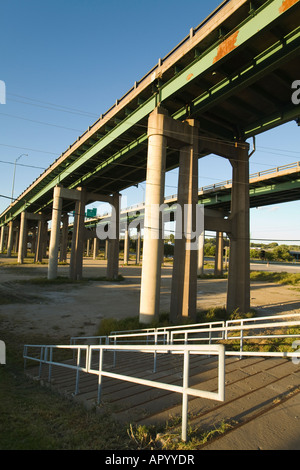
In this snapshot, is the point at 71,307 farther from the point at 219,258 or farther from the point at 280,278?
the point at 219,258

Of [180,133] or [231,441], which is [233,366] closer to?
[231,441]

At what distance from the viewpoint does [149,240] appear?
12.8 m

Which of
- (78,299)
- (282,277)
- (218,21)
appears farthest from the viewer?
(282,277)

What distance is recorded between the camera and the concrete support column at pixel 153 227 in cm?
1270

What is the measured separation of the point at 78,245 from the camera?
32281mm

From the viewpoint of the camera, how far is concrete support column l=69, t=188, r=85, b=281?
3184 centimetres

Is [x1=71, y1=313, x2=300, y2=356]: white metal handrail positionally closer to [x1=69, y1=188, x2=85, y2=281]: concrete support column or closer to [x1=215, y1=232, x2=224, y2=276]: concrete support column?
[x1=69, y1=188, x2=85, y2=281]: concrete support column

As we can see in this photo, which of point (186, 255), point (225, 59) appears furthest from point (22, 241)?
point (225, 59)

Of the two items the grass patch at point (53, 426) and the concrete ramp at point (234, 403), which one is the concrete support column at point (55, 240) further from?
the concrete ramp at point (234, 403)

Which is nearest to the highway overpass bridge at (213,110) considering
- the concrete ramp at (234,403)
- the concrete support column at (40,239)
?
the concrete ramp at (234,403)

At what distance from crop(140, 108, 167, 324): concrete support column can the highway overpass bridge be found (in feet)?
0.15

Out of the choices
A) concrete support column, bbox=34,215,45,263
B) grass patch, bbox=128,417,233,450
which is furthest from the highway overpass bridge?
concrete support column, bbox=34,215,45,263
